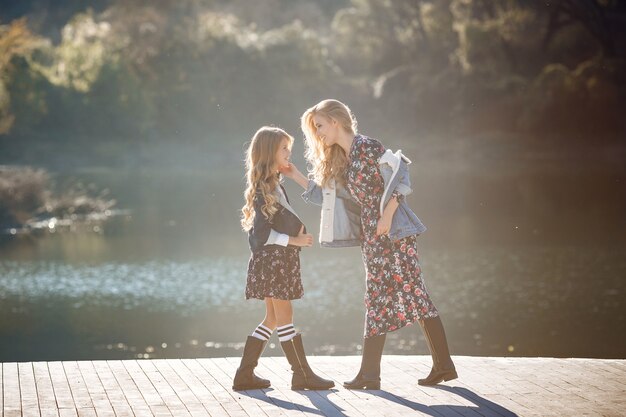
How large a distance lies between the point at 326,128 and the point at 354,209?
44cm

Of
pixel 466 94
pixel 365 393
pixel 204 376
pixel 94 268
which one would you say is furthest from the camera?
pixel 466 94

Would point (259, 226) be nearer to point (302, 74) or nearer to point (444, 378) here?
point (444, 378)

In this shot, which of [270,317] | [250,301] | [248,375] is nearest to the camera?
[248,375]

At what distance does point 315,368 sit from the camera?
6297mm

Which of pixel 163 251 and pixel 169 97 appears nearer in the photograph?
pixel 163 251

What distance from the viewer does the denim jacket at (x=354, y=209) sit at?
18.7 feet

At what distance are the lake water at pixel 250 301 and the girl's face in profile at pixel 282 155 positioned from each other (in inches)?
349

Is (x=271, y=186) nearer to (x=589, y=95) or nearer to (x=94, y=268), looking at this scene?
(x=94, y=268)

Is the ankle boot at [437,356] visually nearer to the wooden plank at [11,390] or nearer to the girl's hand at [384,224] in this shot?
the girl's hand at [384,224]

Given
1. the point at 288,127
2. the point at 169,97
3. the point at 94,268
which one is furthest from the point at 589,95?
the point at 94,268

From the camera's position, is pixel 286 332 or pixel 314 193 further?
pixel 314 193

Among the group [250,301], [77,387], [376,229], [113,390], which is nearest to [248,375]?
[113,390]

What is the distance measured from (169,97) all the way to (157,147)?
247cm

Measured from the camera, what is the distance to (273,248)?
18.9 feet
